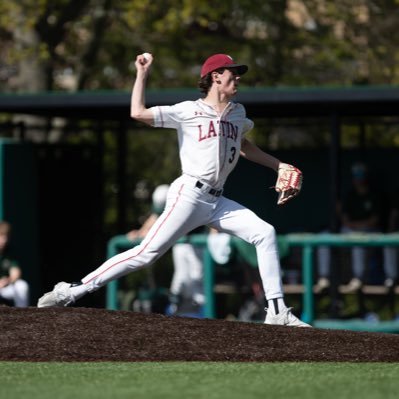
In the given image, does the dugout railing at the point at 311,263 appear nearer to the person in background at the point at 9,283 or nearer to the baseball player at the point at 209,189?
the person in background at the point at 9,283

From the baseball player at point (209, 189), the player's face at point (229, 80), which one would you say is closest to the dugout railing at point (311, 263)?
the baseball player at point (209, 189)

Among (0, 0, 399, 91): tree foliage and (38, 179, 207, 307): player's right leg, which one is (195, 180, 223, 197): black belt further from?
(0, 0, 399, 91): tree foliage

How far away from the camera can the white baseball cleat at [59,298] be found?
9188 millimetres

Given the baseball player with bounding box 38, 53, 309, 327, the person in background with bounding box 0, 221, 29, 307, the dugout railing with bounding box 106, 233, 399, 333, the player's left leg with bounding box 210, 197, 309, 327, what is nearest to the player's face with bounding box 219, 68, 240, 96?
the baseball player with bounding box 38, 53, 309, 327

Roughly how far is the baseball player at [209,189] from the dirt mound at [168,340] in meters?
0.33

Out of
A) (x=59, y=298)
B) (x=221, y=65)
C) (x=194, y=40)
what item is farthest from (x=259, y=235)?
(x=194, y=40)

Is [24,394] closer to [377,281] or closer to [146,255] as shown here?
[146,255]

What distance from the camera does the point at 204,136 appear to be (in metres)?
8.95

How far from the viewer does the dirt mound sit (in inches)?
325

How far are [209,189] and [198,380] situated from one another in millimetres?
2176

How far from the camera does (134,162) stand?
Result: 2547cm

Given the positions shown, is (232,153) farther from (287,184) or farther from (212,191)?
(287,184)

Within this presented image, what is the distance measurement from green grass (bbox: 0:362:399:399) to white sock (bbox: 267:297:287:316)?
112cm

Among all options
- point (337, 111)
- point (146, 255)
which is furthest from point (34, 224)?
point (146, 255)
